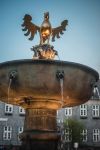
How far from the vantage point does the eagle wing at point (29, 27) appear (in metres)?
8.15

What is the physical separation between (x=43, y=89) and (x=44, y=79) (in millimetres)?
186

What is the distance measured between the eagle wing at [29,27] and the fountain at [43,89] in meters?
1.69

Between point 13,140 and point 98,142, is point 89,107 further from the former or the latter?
point 13,140

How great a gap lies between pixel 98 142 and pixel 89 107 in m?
4.75

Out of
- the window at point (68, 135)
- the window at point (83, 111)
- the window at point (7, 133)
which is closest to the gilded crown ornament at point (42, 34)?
the window at point (68, 135)

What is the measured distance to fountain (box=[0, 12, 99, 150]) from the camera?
6.52m

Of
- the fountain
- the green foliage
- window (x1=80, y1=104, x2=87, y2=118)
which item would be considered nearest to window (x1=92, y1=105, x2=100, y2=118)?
window (x1=80, y1=104, x2=87, y2=118)

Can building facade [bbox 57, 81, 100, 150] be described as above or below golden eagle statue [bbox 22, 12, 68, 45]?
below

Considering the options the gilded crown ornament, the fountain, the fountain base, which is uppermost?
the gilded crown ornament

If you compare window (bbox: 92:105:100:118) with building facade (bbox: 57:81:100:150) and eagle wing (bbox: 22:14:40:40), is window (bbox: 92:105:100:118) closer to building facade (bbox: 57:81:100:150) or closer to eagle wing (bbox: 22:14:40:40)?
building facade (bbox: 57:81:100:150)

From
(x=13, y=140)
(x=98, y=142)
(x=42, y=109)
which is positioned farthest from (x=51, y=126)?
(x=98, y=142)

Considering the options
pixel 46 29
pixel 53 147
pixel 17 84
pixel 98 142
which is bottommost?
pixel 98 142

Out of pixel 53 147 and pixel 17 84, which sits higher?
pixel 17 84

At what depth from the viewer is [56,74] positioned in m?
6.54
